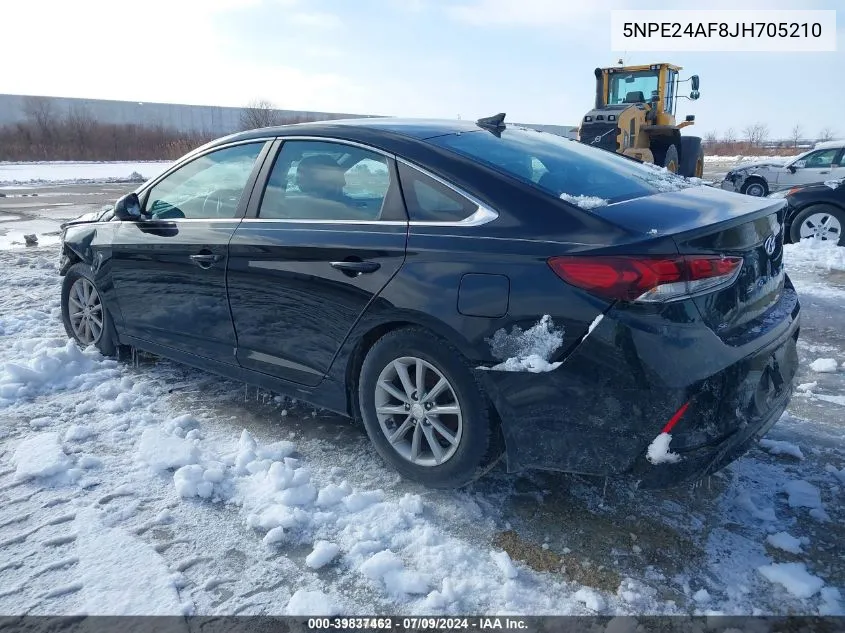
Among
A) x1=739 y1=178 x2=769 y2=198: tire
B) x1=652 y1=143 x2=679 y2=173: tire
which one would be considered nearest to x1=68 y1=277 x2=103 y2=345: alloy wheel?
x1=652 y1=143 x2=679 y2=173: tire

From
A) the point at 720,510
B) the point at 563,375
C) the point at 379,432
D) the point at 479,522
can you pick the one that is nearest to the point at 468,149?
the point at 563,375

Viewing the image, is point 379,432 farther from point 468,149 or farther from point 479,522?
point 468,149

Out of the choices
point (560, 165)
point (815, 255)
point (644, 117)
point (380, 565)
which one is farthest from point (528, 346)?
point (644, 117)

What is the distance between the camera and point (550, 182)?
9.05 feet

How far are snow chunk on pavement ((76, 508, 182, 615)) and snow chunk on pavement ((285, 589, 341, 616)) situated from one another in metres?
0.39

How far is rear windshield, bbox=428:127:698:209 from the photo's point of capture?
2.74 meters

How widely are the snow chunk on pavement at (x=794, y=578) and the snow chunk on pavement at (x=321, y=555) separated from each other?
1588 mm

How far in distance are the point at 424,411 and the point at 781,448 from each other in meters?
1.89

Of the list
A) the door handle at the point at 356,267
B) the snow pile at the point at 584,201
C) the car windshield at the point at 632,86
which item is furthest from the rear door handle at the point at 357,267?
the car windshield at the point at 632,86

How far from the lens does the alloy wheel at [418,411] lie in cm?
272

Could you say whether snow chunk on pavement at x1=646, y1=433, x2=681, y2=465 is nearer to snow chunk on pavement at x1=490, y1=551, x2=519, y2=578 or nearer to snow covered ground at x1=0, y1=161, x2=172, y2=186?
snow chunk on pavement at x1=490, y1=551, x2=519, y2=578

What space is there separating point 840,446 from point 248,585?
9.72 feet

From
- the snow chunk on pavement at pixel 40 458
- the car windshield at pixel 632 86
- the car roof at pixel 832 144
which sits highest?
the car windshield at pixel 632 86

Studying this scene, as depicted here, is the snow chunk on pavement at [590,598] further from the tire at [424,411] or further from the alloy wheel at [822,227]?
the alloy wheel at [822,227]
